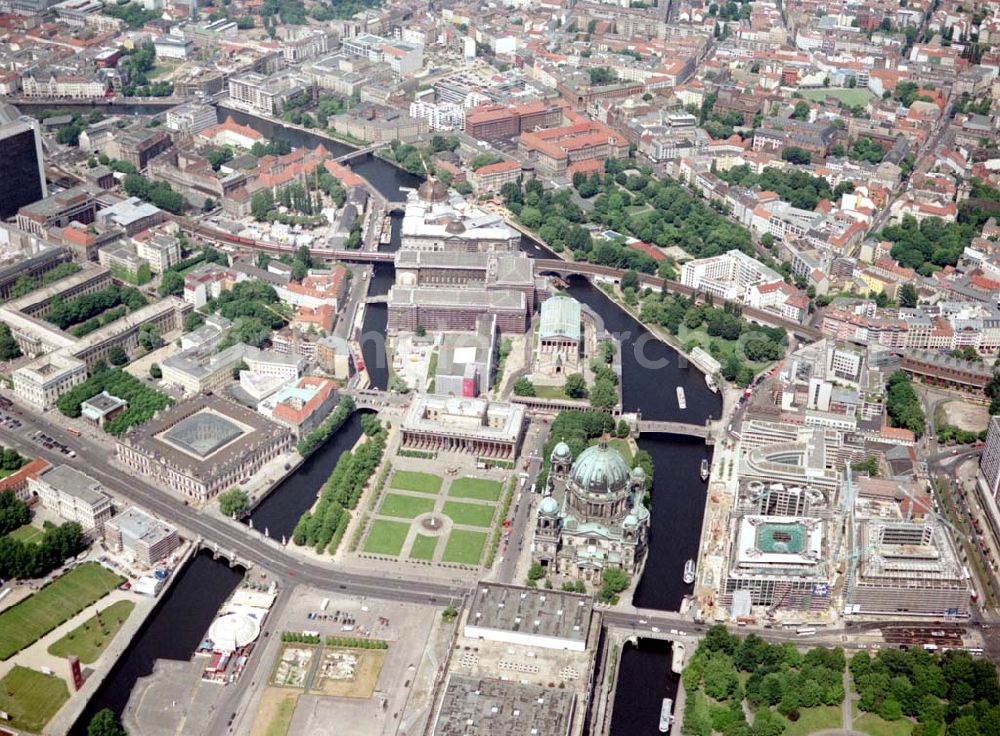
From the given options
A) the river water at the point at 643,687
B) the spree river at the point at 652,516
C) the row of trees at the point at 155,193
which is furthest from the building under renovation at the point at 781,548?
the row of trees at the point at 155,193

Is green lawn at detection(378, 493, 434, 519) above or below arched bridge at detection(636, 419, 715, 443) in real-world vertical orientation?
below

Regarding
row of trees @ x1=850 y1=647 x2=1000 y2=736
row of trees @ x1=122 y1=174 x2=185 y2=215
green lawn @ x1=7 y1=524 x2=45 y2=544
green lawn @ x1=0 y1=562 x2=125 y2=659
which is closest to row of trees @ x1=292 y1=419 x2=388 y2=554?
green lawn @ x1=0 y1=562 x2=125 y2=659

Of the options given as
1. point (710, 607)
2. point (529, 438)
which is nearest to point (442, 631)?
point (710, 607)

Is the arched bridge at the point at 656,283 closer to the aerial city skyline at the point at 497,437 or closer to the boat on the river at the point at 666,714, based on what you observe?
the aerial city skyline at the point at 497,437

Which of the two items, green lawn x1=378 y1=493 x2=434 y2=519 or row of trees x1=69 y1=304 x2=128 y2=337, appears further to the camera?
row of trees x1=69 y1=304 x2=128 y2=337

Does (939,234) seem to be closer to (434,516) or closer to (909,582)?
(909,582)

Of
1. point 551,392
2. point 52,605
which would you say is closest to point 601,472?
point 551,392

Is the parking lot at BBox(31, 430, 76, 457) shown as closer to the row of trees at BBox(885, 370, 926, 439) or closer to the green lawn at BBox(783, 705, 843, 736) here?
the green lawn at BBox(783, 705, 843, 736)
